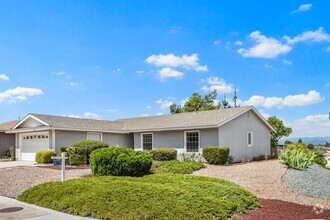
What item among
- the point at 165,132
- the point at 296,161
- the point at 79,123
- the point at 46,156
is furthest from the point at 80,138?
the point at 296,161

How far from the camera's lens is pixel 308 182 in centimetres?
1286

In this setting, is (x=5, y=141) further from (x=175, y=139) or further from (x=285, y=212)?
(x=285, y=212)

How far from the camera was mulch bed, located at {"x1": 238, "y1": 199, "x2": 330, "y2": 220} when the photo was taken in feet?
24.8

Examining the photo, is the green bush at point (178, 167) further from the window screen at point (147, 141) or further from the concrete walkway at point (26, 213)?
the window screen at point (147, 141)

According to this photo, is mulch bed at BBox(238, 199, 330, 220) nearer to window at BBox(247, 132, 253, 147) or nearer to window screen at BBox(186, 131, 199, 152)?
window screen at BBox(186, 131, 199, 152)

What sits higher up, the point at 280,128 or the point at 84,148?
the point at 280,128

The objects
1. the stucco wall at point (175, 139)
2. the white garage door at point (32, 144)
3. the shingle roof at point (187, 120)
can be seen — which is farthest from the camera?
the white garage door at point (32, 144)

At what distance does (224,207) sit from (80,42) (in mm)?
12185

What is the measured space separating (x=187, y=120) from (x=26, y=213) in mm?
18065

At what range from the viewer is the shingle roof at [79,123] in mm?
25817

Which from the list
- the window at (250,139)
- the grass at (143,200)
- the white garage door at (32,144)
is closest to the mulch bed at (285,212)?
the grass at (143,200)

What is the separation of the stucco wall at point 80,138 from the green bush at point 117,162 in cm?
1226

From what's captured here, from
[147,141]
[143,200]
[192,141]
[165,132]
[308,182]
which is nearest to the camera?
[143,200]

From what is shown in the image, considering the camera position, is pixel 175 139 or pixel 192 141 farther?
pixel 175 139
